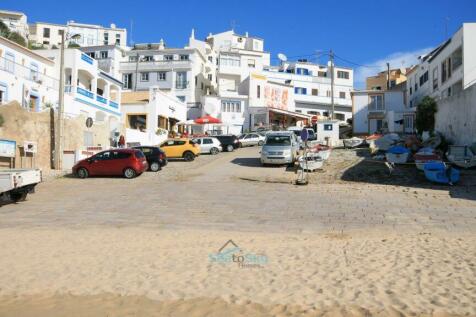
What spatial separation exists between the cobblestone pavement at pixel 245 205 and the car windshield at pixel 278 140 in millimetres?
4838

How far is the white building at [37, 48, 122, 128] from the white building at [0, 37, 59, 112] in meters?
1.46

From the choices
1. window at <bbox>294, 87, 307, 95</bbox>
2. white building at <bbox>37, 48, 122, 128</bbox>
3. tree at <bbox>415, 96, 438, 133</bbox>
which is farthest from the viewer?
window at <bbox>294, 87, 307, 95</bbox>

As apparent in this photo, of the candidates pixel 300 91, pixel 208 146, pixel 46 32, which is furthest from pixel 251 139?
pixel 46 32

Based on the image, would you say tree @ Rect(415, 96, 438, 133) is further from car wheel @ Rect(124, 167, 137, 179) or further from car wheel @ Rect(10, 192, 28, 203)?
car wheel @ Rect(10, 192, 28, 203)

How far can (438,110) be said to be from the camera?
31.8 m

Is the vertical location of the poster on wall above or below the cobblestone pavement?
above

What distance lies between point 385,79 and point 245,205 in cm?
7179

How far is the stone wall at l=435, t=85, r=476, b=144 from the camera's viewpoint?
78.0ft

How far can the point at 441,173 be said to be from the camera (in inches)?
744

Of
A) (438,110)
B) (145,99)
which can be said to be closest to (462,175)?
(438,110)

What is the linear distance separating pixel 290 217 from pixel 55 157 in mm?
17806

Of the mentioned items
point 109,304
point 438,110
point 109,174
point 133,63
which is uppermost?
point 133,63

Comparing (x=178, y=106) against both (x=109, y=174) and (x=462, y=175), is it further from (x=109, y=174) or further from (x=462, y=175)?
(x=462, y=175)

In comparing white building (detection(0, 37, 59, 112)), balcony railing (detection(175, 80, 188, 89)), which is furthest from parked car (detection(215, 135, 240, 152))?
balcony railing (detection(175, 80, 188, 89))
